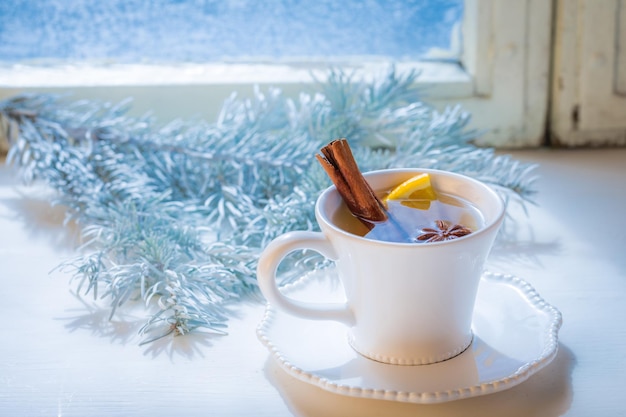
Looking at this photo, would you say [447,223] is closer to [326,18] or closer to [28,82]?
[326,18]

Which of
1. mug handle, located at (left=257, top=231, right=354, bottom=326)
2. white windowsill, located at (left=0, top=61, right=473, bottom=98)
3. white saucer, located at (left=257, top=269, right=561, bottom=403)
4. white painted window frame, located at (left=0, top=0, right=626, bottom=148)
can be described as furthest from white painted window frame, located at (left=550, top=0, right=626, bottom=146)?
mug handle, located at (left=257, top=231, right=354, bottom=326)

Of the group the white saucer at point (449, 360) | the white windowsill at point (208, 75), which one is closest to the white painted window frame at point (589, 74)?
the white windowsill at point (208, 75)

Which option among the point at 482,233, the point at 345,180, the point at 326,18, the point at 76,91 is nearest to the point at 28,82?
the point at 76,91

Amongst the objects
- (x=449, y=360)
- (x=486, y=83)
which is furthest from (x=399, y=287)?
(x=486, y=83)

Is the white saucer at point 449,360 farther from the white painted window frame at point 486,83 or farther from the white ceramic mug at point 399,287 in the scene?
the white painted window frame at point 486,83

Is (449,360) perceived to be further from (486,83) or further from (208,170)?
(486,83)
